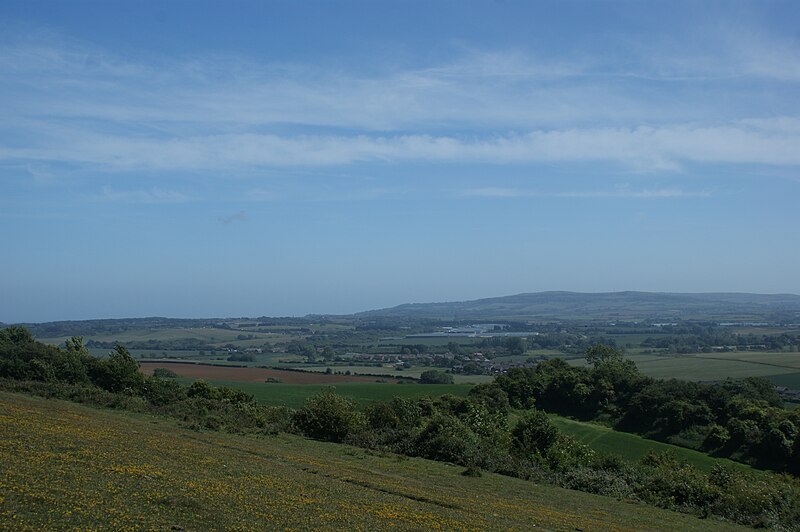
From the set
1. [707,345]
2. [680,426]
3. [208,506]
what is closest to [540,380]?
[680,426]

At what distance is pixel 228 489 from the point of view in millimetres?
21266

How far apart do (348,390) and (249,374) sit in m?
25.1

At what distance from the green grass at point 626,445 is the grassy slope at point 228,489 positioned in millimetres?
33543

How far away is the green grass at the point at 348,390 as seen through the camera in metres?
88.0

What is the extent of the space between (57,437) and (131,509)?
994cm

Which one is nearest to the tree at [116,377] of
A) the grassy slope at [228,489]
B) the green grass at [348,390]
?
the grassy slope at [228,489]

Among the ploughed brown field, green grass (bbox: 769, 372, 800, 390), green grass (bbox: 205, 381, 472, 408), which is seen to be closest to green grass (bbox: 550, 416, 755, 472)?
green grass (bbox: 205, 381, 472, 408)

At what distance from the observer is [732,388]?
8550 centimetres

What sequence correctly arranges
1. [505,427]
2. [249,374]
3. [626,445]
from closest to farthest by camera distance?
[505,427] < [626,445] < [249,374]

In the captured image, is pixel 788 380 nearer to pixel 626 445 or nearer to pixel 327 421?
pixel 626 445

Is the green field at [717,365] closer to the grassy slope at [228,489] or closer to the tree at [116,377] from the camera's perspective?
the tree at [116,377]

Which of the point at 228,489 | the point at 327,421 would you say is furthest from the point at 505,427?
the point at 228,489

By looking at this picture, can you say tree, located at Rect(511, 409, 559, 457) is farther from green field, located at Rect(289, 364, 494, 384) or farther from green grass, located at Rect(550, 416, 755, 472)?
green field, located at Rect(289, 364, 494, 384)

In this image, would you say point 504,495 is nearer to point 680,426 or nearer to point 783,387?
point 680,426
